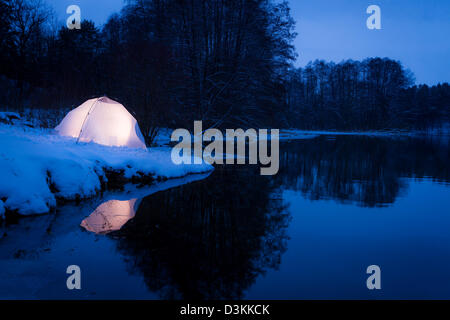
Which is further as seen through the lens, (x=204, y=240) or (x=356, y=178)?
(x=356, y=178)

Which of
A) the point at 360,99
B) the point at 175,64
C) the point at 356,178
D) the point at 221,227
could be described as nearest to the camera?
the point at 221,227

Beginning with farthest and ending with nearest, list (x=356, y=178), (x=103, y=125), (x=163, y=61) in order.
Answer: (x=163, y=61) → (x=103, y=125) → (x=356, y=178)

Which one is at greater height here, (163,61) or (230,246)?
(163,61)

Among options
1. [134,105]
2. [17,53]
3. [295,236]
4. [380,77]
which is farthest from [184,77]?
[380,77]

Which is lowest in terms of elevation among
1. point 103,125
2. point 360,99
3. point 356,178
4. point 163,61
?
point 356,178

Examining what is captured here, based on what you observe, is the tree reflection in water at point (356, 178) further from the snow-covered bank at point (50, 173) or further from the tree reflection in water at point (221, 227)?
the snow-covered bank at point (50, 173)

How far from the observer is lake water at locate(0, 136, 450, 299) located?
3541 millimetres

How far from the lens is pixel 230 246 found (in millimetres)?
4797

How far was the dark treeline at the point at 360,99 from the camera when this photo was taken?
59.2 metres

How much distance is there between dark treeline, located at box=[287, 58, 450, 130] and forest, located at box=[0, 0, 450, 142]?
30711 millimetres

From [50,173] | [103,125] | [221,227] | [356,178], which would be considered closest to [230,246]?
[221,227]

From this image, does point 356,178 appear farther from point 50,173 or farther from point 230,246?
point 50,173

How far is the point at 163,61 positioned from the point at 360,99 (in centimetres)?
5234

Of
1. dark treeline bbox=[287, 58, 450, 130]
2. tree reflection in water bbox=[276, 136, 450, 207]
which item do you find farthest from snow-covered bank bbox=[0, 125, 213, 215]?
dark treeline bbox=[287, 58, 450, 130]
